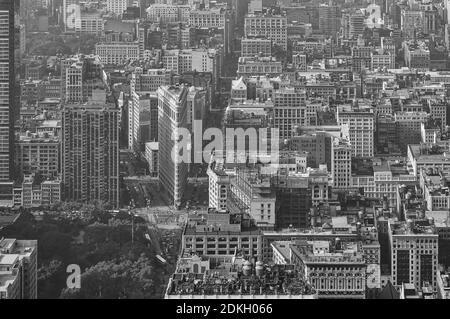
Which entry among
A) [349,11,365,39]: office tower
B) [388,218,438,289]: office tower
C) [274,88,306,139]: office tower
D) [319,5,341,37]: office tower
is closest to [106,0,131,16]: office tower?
[319,5,341,37]: office tower

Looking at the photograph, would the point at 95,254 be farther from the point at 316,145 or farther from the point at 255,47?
the point at 255,47

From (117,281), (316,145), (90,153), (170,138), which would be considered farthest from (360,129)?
(117,281)

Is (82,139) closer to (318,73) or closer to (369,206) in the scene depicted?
(369,206)

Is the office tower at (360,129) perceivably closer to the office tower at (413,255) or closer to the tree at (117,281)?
the office tower at (413,255)

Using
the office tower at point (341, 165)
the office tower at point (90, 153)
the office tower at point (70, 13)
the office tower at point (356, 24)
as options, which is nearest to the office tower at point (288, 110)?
the office tower at point (341, 165)

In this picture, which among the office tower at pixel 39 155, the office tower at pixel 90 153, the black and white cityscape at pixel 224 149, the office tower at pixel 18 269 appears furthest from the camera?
the office tower at pixel 39 155

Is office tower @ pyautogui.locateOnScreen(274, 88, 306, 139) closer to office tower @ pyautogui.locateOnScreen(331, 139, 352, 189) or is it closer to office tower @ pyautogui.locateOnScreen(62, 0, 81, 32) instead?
office tower @ pyautogui.locateOnScreen(331, 139, 352, 189)
